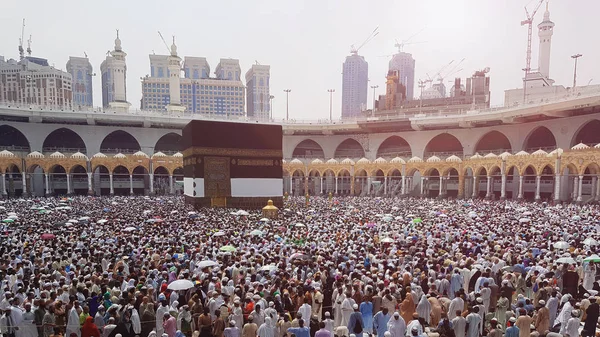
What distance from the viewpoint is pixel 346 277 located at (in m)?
7.71

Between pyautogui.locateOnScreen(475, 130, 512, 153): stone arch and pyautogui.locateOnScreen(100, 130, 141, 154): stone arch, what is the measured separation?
36.8 meters

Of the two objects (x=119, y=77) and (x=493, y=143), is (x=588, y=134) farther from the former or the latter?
(x=119, y=77)

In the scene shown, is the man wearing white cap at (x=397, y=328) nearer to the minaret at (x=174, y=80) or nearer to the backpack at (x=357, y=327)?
the backpack at (x=357, y=327)

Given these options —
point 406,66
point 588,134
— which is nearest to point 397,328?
point 588,134

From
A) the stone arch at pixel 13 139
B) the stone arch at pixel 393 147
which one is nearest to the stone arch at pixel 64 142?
the stone arch at pixel 13 139

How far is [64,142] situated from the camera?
1604 inches

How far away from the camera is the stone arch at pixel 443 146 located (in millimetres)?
40969

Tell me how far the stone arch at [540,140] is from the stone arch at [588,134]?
9.29 ft

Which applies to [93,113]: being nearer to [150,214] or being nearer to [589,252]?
[150,214]

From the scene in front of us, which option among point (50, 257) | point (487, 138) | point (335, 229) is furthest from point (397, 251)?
point (487, 138)

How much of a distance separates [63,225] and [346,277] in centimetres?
1214

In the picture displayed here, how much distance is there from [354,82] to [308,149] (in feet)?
369

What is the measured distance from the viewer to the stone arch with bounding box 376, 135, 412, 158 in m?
44.1

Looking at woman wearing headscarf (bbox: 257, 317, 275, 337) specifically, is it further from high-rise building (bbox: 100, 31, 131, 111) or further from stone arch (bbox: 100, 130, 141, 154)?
high-rise building (bbox: 100, 31, 131, 111)
